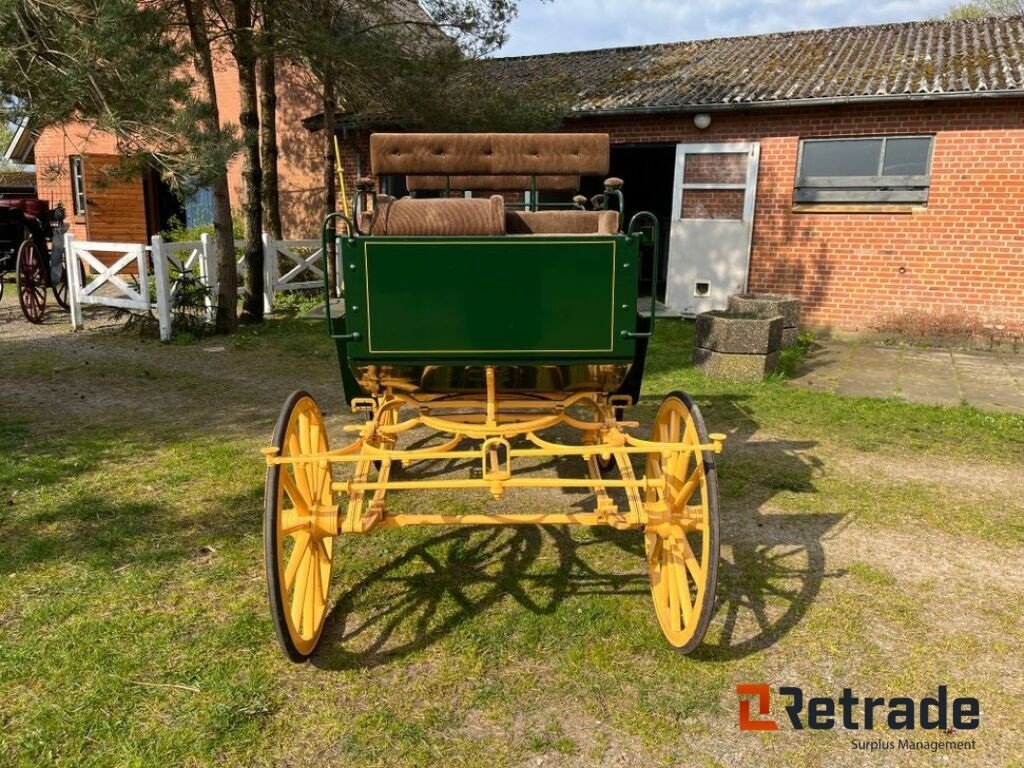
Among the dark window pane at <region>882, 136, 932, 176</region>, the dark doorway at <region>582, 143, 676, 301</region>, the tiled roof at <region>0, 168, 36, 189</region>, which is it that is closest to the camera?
the dark window pane at <region>882, 136, 932, 176</region>

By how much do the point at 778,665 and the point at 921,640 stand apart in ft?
2.21

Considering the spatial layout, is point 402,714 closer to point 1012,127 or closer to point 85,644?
point 85,644

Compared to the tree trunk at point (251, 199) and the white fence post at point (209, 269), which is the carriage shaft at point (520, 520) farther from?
the tree trunk at point (251, 199)

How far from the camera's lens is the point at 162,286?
936 centimetres

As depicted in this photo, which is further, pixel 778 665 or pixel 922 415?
pixel 922 415

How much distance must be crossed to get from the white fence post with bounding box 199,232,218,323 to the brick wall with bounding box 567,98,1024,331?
6892 mm

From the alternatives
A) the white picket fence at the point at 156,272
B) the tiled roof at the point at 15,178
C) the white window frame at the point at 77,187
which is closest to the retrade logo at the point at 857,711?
the white picket fence at the point at 156,272

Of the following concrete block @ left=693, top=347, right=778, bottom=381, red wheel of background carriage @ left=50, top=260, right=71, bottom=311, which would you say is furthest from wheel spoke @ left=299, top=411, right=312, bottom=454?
red wheel of background carriage @ left=50, top=260, right=71, bottom=311

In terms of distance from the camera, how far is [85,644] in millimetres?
2932

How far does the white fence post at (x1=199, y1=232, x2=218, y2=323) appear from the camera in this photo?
10.4 m

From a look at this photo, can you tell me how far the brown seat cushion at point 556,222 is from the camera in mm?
3783

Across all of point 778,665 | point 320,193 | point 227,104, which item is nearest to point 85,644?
point 778,665

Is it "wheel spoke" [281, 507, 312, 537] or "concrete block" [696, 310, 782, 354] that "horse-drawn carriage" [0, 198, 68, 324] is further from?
"wheel spoke" [281, 507, 312, 537]

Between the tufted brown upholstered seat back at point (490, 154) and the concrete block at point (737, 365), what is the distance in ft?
12.1
